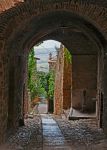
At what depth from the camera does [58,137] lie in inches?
452

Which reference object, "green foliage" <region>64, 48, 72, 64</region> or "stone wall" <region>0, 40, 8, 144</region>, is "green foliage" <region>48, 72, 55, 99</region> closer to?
"green foliage" <region>64, 48, 72, 64</region>

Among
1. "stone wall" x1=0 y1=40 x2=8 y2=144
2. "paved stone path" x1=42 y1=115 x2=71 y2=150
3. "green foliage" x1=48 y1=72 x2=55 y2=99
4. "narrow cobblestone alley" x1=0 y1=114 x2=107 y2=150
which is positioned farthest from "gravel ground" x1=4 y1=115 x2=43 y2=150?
"green foliage" x1=48 y1=72 x2=55 y2=99

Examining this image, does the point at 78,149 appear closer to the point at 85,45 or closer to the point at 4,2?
the point at 4,2

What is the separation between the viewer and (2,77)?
970 centimetres

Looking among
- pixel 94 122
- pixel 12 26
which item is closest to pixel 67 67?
pixel 94 122

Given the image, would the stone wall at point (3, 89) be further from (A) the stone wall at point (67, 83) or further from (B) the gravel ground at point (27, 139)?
(A) the stone wall at point (67, 83)

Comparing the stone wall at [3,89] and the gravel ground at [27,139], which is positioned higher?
the stone wall at [3,89]

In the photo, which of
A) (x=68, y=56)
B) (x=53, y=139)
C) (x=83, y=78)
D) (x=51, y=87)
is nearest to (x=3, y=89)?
(x=53, y=139)

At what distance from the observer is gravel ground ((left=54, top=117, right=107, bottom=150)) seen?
10.0m

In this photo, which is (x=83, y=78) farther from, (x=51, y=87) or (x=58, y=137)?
(x=51, y=87)

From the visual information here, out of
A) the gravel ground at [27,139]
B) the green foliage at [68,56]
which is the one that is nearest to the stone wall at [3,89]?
the gravel ground at [27,139]

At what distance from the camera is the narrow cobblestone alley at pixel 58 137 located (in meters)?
9.87

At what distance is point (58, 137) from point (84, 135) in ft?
2.52

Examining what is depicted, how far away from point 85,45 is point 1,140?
948 centimetres
